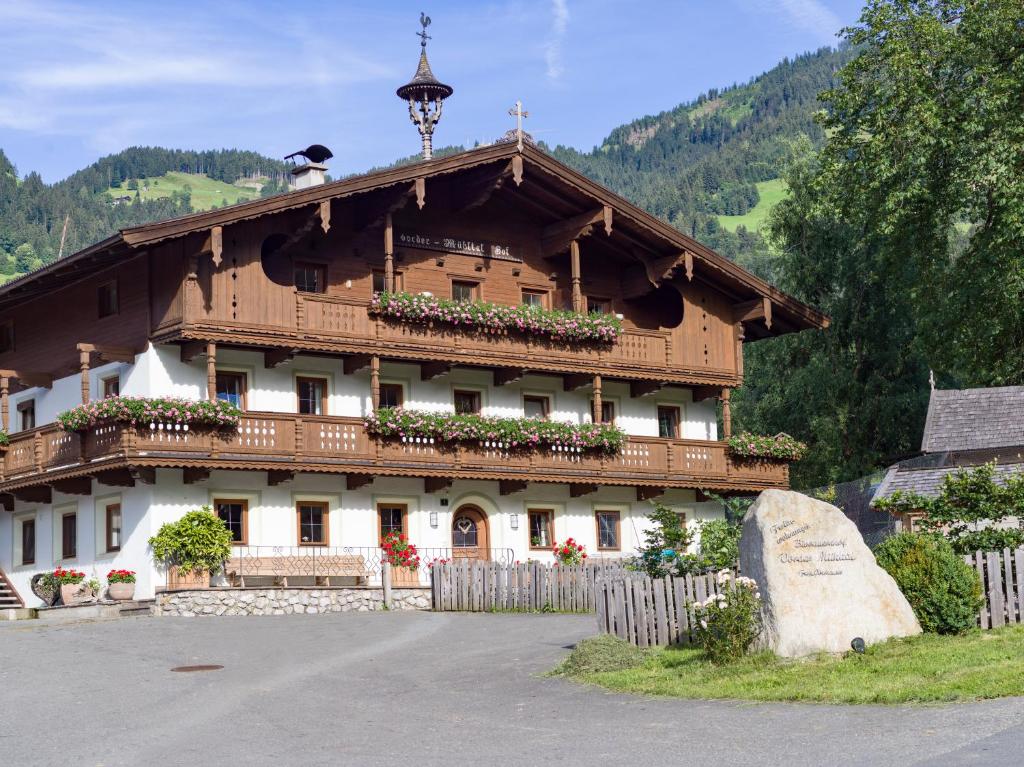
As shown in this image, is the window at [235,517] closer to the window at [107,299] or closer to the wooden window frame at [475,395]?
the window at [107,299]

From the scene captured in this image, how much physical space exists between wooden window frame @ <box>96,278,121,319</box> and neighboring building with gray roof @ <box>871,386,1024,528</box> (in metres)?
20.3

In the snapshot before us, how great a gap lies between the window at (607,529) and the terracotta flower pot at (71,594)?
13.9m

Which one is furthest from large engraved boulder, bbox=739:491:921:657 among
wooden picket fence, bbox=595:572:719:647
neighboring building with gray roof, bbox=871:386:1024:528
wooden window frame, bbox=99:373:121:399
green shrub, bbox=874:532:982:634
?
neighboring building with gray roof, bbox=871:386:1024:528

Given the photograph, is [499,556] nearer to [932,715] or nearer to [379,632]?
[379,632]

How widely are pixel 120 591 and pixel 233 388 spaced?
18.5 ft

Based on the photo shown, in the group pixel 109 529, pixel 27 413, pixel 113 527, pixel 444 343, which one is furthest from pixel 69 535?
pixel 444 343

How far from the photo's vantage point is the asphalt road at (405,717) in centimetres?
1339

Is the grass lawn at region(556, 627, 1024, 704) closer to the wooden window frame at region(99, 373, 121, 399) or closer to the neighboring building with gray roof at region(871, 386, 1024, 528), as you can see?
the wooden window frame at region(99, 373, 121, 399)

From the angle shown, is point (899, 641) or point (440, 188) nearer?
point (899, 641)

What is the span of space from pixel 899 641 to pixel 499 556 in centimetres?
2051

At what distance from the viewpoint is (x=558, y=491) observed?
39.8 meters

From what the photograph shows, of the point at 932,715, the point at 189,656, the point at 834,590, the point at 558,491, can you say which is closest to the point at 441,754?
the point at 932,715

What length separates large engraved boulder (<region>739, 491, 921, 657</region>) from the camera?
18.1 m

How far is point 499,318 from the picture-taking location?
37.6 metres
